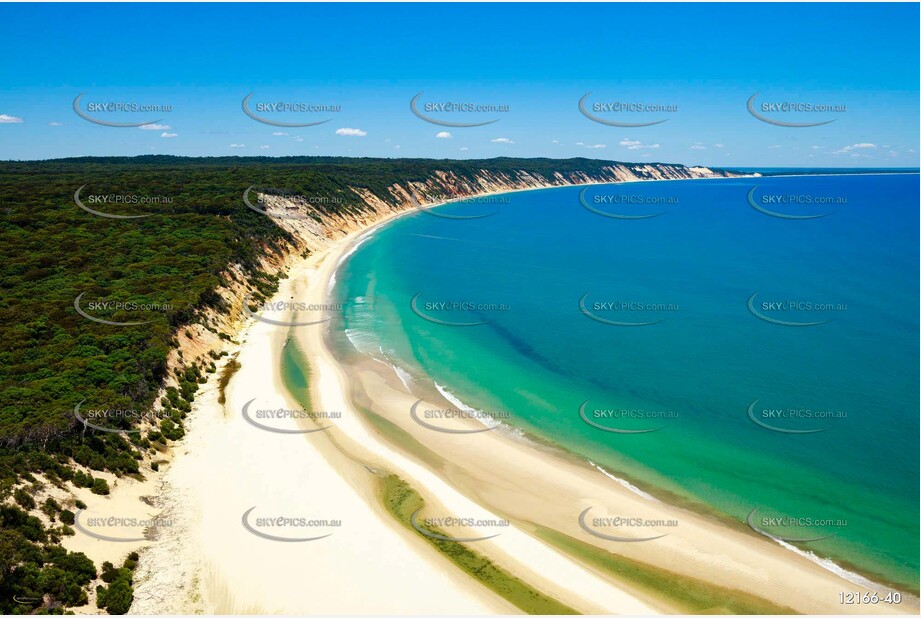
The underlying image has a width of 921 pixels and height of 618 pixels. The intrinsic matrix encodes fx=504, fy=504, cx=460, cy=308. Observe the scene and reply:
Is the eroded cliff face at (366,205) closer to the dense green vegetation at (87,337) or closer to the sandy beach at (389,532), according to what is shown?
the dense green vegetation at (87,337)

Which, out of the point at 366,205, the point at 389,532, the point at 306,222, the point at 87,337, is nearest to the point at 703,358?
the point at 389,532

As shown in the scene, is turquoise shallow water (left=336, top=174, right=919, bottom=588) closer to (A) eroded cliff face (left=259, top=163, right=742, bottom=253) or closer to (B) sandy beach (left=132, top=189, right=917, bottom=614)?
(B) sandy beach (left=132, top=189, right=917, bottom=614)

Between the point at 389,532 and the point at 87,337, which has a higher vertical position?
the point at 389,532

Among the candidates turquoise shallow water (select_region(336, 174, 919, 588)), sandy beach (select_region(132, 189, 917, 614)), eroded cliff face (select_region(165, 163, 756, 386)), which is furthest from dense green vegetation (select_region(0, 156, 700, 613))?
turquoise shallow water (select_region(336, 174, 919, 588))

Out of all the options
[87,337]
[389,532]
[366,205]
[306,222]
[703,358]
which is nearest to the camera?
[389,532]

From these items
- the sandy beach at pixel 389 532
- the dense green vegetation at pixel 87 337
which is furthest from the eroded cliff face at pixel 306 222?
the sandy beach at pixel 389 532

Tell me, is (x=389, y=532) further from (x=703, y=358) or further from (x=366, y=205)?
(x=366, y=205)
